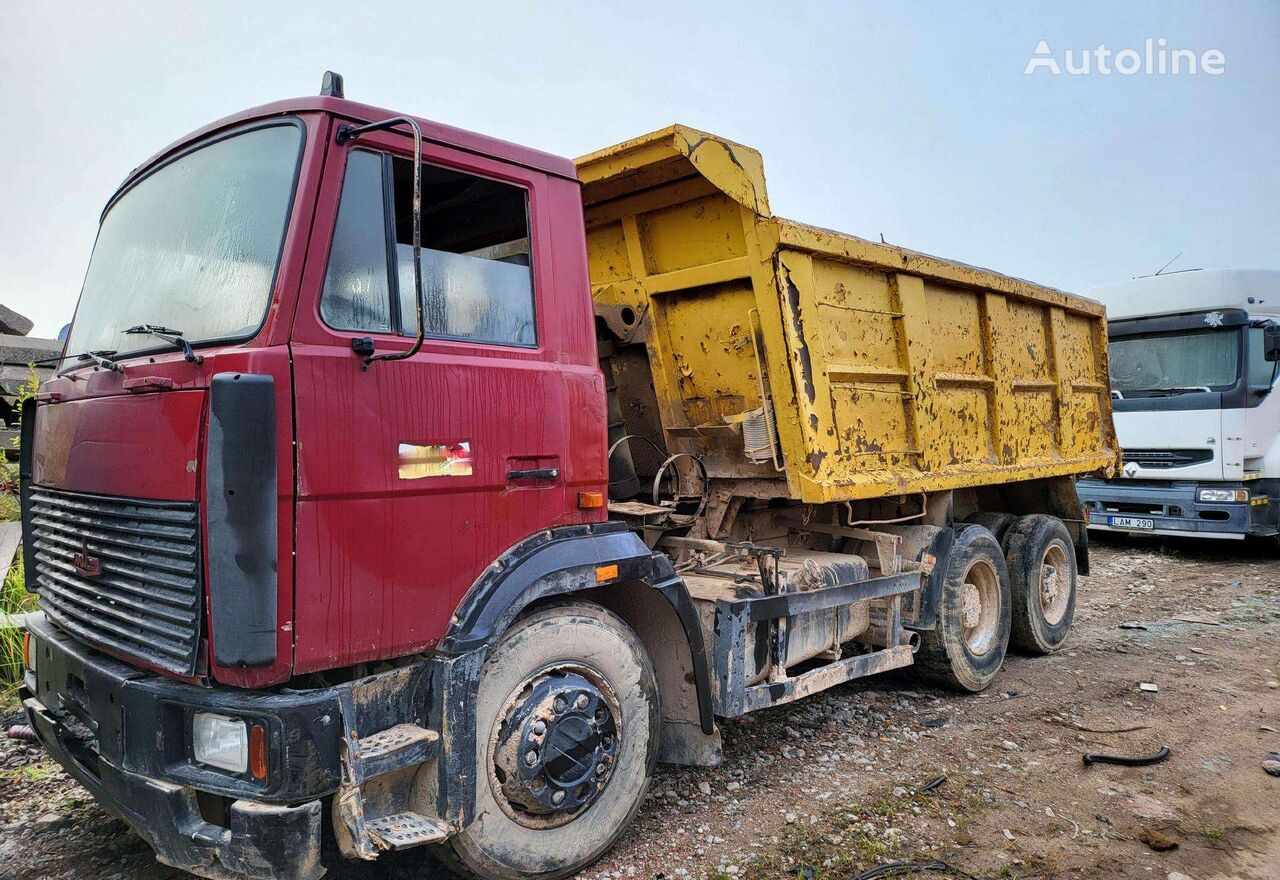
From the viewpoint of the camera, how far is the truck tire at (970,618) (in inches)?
199

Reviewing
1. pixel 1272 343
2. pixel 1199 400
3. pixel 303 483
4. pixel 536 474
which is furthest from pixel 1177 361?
pixel 303 483

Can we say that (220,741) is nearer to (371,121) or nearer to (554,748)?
(554,748)

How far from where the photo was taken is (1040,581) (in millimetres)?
6133

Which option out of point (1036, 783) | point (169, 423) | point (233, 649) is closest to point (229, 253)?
point (169, 423)

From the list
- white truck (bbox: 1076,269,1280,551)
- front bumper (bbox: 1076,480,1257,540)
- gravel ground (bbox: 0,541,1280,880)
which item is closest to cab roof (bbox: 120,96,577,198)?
gravel ground (bbox: 0,541,1280,880)

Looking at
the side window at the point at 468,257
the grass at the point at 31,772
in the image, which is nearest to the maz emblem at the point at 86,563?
the side window at the point at 468,257

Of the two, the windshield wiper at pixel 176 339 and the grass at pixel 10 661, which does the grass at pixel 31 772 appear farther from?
the windshield wiper at pixel 176 339

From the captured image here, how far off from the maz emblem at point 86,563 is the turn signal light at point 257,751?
2.72 ft

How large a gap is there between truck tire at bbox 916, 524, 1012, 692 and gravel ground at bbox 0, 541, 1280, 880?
7.3 inches

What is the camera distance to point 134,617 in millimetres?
2545

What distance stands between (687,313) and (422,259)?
6.02 feet

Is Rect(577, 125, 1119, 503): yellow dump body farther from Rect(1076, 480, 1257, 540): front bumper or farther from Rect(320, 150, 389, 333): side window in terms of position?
Rect(1076, 480, 1257, 540): front bumper

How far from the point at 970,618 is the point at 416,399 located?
4133mm

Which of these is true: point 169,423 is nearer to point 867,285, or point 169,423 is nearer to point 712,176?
point 712,176
